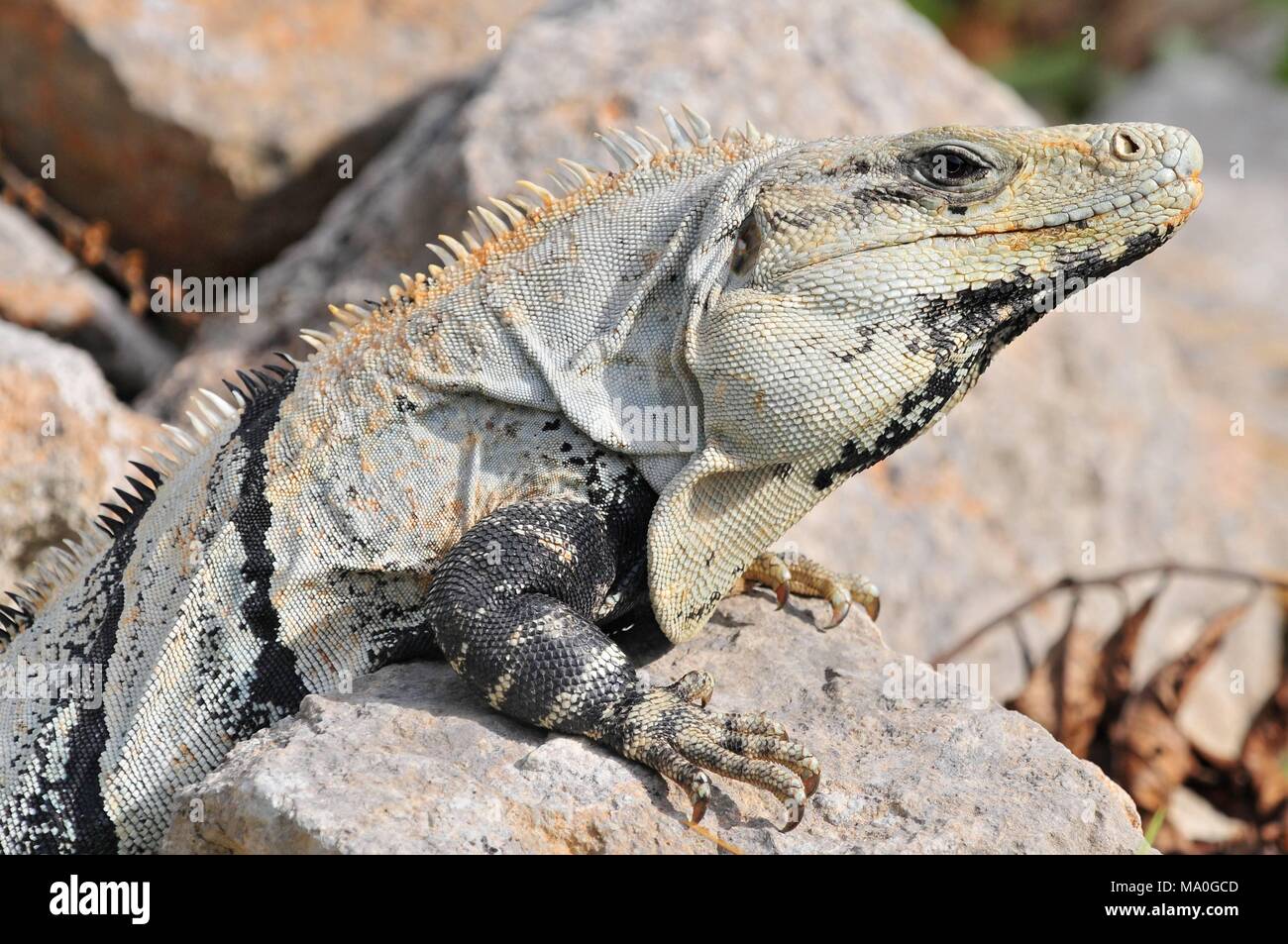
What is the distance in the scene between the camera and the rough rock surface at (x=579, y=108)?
8.26 m

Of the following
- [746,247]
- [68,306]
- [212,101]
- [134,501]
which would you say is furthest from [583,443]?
[212,101]

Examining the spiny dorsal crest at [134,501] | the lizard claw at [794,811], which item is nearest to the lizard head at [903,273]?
the lizard claw at [794,811]

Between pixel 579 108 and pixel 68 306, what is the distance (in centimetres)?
365

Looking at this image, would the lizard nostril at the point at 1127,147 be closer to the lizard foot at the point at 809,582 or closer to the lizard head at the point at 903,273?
the lizard head at the point at 903,273

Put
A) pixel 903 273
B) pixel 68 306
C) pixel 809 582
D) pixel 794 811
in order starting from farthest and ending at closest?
pixel 68 306 < pixel 809 582 < pixel 903 273 < pixel 794 811

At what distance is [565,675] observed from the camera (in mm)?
4484

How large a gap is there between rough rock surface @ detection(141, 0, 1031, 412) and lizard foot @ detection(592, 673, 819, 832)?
4.21 meters

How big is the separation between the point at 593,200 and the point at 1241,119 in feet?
47.7

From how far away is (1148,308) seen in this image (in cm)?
1053

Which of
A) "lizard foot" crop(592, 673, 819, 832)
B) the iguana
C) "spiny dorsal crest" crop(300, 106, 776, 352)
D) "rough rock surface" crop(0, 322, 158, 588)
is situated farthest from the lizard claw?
"rough rock surface" crop(0, 322, 158, 588)

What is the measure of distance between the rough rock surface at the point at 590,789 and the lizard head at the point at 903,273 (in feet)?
2.84

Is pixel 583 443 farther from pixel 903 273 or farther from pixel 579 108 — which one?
pixel 579 108
